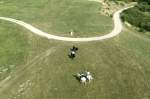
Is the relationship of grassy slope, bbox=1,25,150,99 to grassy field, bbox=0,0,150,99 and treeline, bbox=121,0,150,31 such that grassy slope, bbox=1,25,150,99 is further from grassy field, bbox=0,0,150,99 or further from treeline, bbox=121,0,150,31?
treeline, bbox=121,0,150,31

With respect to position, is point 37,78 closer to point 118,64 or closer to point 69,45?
point 69,45

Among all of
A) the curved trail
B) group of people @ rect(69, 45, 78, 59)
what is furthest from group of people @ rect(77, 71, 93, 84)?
the curved trail

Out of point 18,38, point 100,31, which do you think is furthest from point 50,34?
point 100,31

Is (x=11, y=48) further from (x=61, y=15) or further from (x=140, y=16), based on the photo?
(x=140, y=16)

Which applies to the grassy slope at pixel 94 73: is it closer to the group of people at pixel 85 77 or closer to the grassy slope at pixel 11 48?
the group of people at pixel 85 77

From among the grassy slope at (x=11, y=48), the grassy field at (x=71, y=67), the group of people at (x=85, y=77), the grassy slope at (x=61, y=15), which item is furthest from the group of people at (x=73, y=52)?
the grassy slope at (x=11, y=48)

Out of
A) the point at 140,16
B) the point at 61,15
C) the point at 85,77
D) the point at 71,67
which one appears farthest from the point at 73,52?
the point at 140,16
